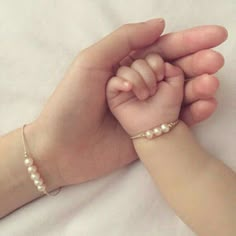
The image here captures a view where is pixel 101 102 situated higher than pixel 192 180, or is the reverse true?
pixel 101 102

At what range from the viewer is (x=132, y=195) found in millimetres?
738

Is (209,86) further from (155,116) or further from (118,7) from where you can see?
(118,7)

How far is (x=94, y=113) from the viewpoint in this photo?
73 centimetres

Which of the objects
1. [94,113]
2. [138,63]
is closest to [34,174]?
[94,113]

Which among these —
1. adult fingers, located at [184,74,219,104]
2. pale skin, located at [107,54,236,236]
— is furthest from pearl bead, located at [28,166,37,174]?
adult fingers, located at [184,74,219,104]

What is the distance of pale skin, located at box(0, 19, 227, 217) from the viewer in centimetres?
71

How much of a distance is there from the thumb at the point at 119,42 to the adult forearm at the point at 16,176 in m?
0.16

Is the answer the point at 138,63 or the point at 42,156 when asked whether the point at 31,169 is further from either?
the point at 138,63

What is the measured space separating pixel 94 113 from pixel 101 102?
0.07 feet

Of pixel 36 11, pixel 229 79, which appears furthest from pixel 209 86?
pixel 36 11

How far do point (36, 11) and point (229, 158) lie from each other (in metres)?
0.42

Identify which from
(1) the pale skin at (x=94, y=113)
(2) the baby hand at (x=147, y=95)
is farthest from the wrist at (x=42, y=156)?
(2) the baby hand at (x=147, y=95)

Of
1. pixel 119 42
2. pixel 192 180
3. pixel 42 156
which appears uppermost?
pixel 119 42

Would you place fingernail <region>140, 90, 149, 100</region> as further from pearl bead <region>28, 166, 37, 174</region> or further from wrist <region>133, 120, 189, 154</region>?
pearl bead <region>28, 166, 37, 174</region>
